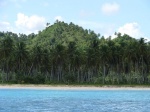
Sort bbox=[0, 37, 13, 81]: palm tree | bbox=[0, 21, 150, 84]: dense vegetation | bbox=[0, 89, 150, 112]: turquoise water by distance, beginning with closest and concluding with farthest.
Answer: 1. bbox=[0, 89, 150, 112]: turquoise water
2. bbox=[0, 21, 150, 84]: dense vegetation
3. bbox=[0, 37, 13, 81]: palm tree

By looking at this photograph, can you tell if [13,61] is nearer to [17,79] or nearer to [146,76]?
[17,79]

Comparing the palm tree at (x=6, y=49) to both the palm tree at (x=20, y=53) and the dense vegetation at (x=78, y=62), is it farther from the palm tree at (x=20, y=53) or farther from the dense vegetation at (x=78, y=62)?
the palm tree at (x=20, y=53)

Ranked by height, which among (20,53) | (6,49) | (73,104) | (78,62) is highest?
(6,49)

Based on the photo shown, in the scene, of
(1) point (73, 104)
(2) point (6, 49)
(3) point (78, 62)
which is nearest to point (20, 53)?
(2) point (6, 49)

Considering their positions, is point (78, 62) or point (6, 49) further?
point (78, 62)

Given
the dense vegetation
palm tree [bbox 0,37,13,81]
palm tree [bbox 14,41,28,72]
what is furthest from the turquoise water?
palm tree [bbox 0,37,13,81]

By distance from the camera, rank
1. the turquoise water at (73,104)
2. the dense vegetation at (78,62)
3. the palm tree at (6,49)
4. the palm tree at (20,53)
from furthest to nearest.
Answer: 1. the palm tree at (20,53)
2. the palm tree at (6,49)
3. the dense vegetation at (78,62)
4. the turquoise water at (73,104)

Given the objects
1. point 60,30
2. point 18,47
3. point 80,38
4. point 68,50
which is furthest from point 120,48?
point 60,30

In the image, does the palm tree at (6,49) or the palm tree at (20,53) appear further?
the palm tree at (20,53)

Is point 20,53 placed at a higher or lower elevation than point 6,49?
lower

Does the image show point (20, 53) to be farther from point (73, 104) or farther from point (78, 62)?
point (73, 104)

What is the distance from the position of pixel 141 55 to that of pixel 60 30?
5895cm

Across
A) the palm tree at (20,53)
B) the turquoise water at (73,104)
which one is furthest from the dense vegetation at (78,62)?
the turquoise water at (73,104)

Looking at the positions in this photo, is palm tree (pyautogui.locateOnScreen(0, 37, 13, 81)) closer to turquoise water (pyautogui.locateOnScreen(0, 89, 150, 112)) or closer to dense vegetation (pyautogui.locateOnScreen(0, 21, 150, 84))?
dense vegetation (pyautogui.locateOnScreen(0, 21, 150, 84))
